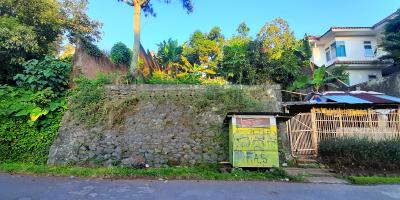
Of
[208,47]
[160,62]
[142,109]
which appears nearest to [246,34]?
[208,47]

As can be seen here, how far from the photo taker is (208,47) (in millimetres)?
22703

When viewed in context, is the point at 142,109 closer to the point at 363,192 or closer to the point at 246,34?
the point at 363,192

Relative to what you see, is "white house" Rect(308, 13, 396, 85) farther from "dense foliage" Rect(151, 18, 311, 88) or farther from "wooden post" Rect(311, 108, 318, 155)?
"wooden post" Rect(311, 108, 318, 155)

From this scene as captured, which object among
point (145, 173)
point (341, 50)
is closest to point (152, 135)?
point (145, 173)

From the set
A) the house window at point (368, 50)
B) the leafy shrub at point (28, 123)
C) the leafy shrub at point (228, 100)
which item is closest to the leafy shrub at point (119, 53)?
the leafy shrub at point (28, 123)

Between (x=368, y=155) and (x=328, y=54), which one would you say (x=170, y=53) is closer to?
(x=368, y=155)

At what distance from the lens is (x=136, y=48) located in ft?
45.4

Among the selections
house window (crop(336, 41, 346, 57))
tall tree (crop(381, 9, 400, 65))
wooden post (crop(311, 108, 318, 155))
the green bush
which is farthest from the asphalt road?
house window (crop(336, 41, 346, 57))

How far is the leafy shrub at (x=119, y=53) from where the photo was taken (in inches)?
603

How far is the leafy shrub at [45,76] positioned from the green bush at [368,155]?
11044 millimetres

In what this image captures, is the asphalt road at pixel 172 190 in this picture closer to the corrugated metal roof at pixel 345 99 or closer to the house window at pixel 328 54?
the corrugated metal roof at pixel 345 99

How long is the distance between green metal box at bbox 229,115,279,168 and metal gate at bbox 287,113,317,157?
12.0ft

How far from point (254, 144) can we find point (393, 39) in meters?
15.5

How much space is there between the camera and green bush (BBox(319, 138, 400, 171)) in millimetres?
10672
